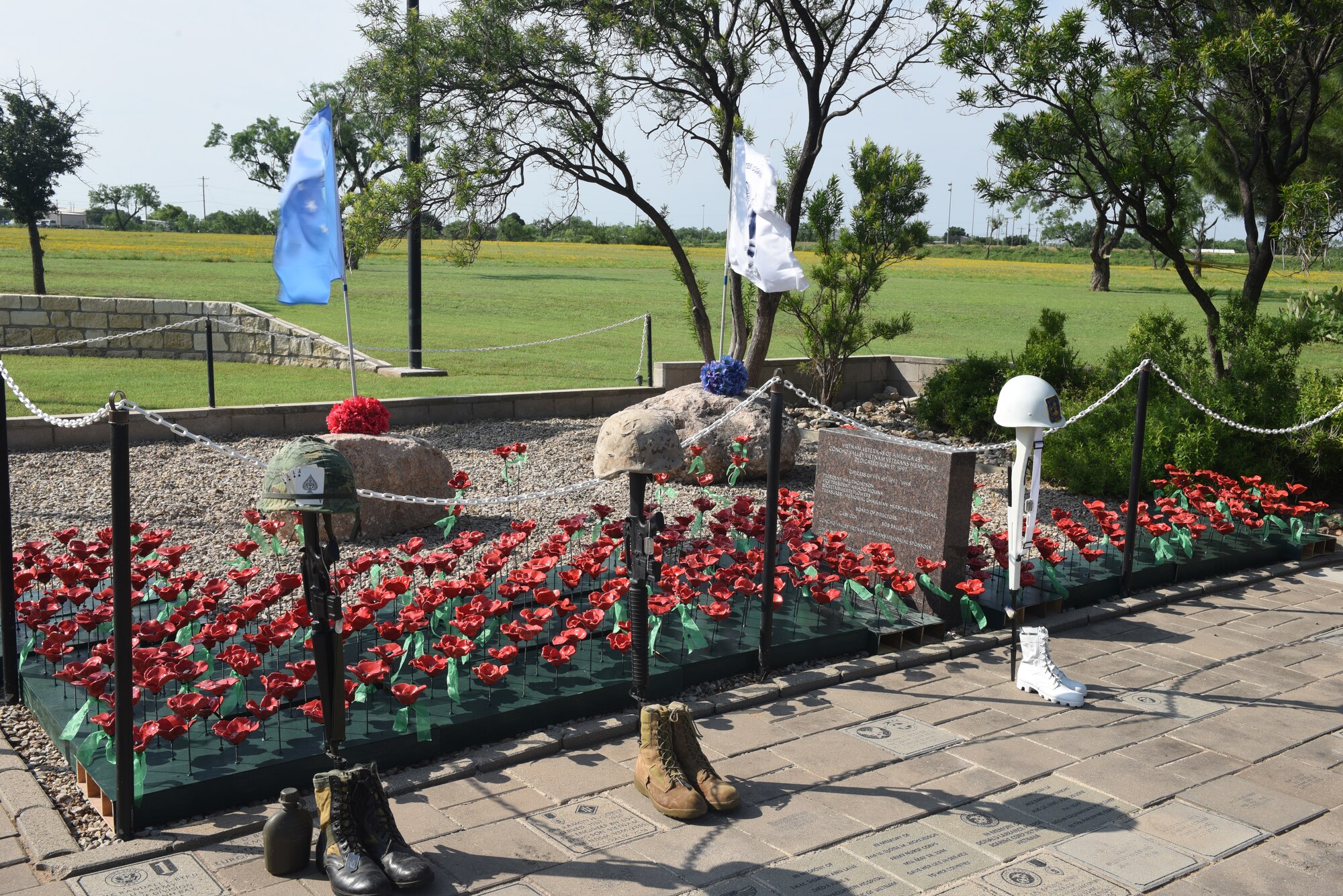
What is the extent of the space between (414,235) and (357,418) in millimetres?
6396

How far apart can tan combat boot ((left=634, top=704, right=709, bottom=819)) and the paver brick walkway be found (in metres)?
0.06

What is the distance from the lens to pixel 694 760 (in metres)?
4.39

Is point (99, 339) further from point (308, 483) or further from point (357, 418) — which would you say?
point (308, 483)

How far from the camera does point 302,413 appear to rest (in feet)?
38.5

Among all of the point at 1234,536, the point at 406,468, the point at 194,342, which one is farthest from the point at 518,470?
the point at 194,342

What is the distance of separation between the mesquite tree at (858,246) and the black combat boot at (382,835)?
11.3 m

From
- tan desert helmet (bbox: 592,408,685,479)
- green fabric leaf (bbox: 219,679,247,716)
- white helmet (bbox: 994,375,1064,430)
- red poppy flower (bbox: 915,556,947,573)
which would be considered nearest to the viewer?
green fabric leaf (bbox: 219,679,247,716)

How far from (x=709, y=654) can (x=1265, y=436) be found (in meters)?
6.91

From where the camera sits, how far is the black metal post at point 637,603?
473 centimetres

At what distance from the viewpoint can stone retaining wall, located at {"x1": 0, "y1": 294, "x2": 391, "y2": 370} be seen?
1752 centimetres

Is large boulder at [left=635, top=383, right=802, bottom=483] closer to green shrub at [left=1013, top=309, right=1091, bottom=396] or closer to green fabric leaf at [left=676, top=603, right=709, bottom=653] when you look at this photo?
green shrub at [left=1013, top=309, right=1091, bottom=396]

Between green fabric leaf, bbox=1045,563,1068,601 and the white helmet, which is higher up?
the white helmet

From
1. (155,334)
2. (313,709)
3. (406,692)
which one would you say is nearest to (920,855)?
(406,692)

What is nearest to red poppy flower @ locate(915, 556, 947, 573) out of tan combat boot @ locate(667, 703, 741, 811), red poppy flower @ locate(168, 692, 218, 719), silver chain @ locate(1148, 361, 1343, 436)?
silver chain @ locate(1148, 361, 1343, 436)
